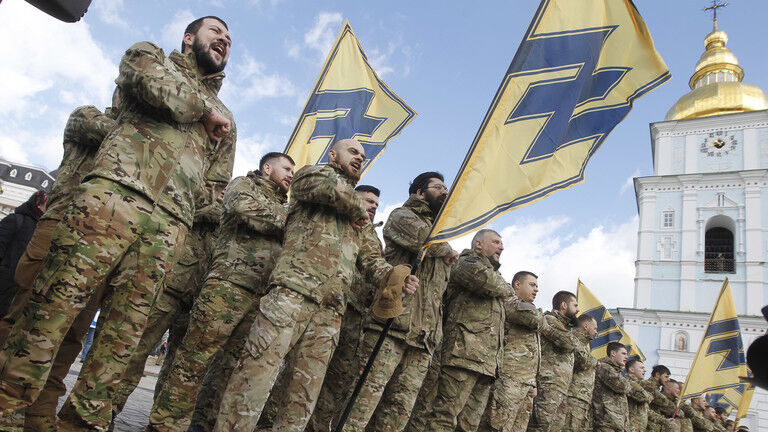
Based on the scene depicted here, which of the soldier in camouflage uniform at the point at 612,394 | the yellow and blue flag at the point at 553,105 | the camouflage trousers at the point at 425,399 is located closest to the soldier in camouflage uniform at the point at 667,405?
the soldier in camouflage uniform at the point at 612,394

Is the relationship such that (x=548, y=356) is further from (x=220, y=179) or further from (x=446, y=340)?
(x=220, y=179)

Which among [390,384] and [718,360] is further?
[718,360]

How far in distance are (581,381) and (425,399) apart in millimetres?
3448

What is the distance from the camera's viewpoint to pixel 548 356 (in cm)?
645

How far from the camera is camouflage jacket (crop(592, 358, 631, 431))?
24.5 ft

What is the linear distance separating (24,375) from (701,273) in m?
32.7

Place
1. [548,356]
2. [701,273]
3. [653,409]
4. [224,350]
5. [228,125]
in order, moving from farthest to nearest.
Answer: [701,273] → [653,409] → [548,356] → [224,350] → [228,125]

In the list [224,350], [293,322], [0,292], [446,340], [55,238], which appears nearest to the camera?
[55,238]

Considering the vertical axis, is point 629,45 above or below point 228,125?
above

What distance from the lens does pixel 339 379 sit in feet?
13.8

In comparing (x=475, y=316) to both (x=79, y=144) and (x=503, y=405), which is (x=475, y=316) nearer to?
(x=503, y=405)

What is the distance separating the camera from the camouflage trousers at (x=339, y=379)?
4121mm

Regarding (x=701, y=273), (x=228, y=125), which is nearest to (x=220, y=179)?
(x=228, y=125)

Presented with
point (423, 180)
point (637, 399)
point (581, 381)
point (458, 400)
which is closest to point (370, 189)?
point (423, 180)
